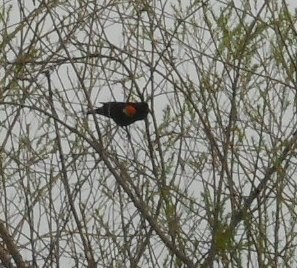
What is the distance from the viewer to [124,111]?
3.83 metres

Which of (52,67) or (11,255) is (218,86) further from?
(11,255)

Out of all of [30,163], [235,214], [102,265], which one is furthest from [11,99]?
[235,214]

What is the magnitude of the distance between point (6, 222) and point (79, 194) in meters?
0.32

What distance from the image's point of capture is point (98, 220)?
343 cm

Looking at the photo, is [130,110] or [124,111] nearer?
[130,110]

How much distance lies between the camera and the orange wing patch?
349cm

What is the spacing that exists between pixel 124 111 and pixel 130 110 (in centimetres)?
30

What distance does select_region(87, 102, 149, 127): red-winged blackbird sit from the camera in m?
3.65

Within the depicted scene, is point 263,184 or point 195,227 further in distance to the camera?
point 195,227

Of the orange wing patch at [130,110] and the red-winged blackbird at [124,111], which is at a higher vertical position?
the red-winged blackbird at [124,111]

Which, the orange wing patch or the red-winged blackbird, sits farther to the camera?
the red-winged blackbird

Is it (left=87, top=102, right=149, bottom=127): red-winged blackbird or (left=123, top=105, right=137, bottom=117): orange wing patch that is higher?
(left=87, top=102, right=149, bottom=127): red-winged blackbird

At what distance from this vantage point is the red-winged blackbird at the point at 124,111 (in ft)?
12.0

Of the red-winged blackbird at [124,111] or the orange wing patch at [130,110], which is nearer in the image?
the orange wing patch at [130,110]
